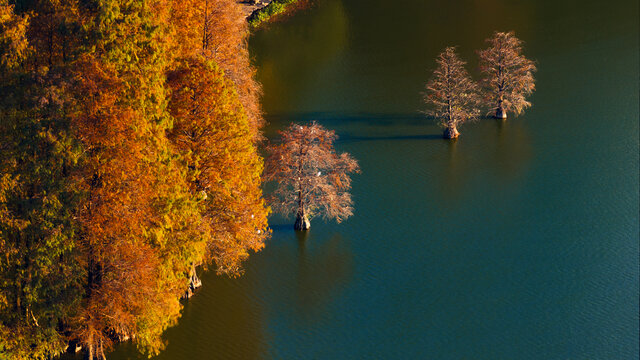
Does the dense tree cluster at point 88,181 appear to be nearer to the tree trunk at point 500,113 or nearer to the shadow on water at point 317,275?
the shadow on water at point 317,275

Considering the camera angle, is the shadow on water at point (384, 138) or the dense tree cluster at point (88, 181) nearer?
the dense tree cluster at point (88, 181)

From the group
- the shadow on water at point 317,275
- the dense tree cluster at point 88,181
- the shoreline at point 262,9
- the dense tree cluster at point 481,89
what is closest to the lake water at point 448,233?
the shadow on water at point 317,275

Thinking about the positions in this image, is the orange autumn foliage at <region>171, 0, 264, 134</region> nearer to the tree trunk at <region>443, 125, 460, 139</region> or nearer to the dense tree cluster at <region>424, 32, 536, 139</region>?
the tree trunk at <region>443, 125, 460, 139</region>

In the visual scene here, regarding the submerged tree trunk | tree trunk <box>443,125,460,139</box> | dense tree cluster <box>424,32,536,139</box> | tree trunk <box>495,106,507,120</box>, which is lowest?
the submerged tree trunk

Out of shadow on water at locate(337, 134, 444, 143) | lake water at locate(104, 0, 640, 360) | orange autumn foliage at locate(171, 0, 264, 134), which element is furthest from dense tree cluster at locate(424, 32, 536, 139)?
orange autumn foliage at locate(171, 0, 264, 134)

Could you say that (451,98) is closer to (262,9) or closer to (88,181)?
(88,181)
